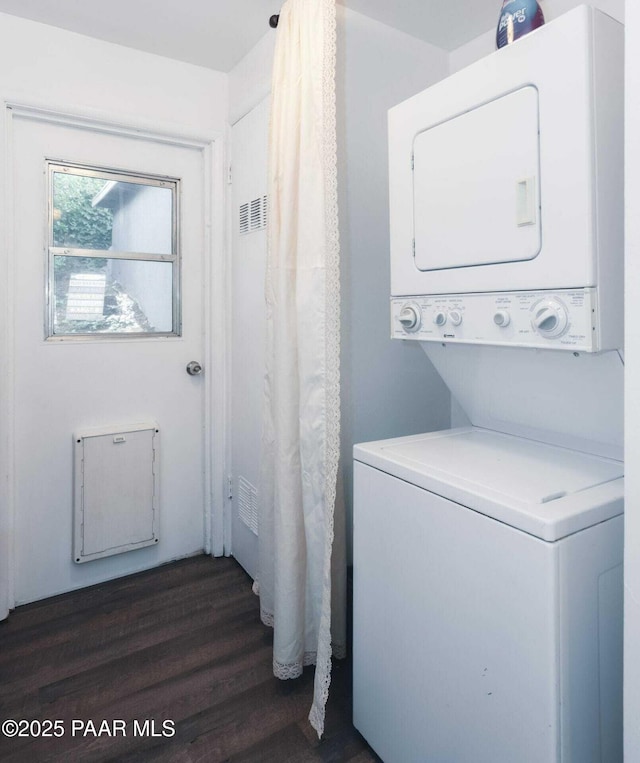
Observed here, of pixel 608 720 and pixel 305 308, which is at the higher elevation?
pixel 305 308

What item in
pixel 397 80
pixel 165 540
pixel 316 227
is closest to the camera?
pixel 316 227

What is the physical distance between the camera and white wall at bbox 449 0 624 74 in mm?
1741

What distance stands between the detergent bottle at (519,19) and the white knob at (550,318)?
0.81 m

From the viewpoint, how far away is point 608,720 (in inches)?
43.2

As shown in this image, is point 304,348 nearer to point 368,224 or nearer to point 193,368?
point 368,224

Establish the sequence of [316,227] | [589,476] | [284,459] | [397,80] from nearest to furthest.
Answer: [589,476] → [316,227] → [284,459] → [397,80]

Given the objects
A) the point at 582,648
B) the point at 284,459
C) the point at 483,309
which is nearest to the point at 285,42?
the point at 483,309

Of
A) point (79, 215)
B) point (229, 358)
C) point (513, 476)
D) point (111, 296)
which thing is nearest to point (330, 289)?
point (513, 476)

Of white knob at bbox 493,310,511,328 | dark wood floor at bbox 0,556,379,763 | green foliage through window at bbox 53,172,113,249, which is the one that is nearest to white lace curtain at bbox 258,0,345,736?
A: dark wood floor at bbox 0,556,379,763

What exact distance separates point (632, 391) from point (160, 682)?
1842 mm

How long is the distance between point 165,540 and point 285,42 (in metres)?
2.38

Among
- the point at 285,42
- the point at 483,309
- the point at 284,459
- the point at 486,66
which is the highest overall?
the point at 285,42

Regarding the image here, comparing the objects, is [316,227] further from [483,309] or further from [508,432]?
[508,432]

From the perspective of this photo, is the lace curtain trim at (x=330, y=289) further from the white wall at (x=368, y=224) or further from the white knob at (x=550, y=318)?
the white knob at (x=550, y=318)
